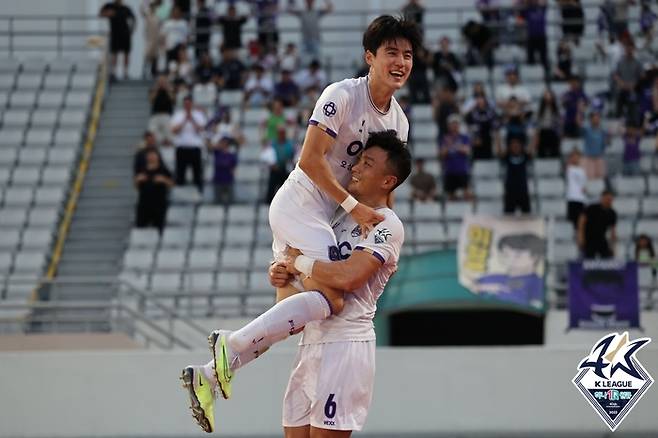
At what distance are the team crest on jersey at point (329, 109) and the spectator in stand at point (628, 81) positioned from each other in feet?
48.2

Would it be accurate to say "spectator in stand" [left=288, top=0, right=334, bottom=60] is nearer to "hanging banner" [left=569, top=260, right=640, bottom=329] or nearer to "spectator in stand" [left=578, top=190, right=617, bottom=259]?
"spectator in stand" [left=578, top=190, right=617, bottom=259]

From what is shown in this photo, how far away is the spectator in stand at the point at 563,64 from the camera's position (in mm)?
23828

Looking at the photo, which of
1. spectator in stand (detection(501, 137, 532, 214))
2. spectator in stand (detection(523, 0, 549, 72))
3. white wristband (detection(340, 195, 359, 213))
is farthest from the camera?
spectator in stand (detection(523, 0, 549, 72))

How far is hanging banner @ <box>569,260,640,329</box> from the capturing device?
1750cm

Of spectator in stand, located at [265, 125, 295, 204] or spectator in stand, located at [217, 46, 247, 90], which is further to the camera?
spectator in stand, located at [217, 46, 247, 90]

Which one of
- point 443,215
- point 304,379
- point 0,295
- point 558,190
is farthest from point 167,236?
point 304,379

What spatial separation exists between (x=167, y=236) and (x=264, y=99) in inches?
135

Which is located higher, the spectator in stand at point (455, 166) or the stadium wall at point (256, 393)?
the spectator in stand at point (455, 166)

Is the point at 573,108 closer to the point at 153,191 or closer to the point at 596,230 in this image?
the point at 596,230

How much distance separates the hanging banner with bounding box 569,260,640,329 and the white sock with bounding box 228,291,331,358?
9573mm

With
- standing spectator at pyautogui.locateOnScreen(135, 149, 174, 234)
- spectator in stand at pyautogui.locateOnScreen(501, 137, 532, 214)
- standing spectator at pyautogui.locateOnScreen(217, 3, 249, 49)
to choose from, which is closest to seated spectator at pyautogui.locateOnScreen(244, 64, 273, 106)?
standing spectator at pyautogui.locateOnScreen(217, 3, 249, 49)

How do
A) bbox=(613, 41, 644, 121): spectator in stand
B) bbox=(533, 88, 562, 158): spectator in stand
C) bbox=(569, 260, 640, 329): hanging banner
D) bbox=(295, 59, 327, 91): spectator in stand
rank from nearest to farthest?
bbox=(569, 260, 640, 329): hanging banner < bbox=(533, 88, 562, 158): spectator in stand < bbox=(613, 41, 644, 121): spectator in stand < bbox=(295, 59, 327, 91): spectator in stand

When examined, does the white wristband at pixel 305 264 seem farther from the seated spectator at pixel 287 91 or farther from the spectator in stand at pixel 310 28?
the spectator in stand at pixel 310 28

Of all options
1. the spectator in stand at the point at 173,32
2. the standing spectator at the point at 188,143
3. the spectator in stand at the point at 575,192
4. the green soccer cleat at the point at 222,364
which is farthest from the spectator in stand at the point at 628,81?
the green soccer cleat at the point at 222,364
